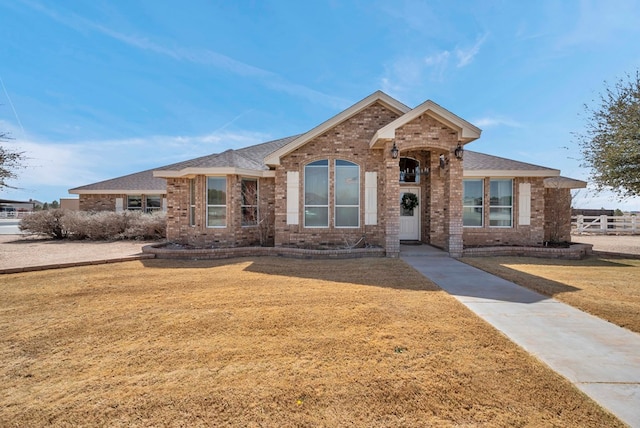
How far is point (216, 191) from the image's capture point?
11547mm

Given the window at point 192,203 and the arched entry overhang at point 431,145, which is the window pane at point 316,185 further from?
the window at point 192,203

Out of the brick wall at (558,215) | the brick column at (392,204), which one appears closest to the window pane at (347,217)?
the brick column at (392,204)

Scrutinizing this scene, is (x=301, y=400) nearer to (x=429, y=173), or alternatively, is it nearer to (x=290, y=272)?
(x=290, y=272)

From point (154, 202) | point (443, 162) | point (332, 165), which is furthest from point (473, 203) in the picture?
point (154, 202)

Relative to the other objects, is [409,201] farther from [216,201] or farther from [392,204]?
[216,201]

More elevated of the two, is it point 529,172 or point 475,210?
point 529,172

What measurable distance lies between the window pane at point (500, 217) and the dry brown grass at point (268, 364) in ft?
26.4

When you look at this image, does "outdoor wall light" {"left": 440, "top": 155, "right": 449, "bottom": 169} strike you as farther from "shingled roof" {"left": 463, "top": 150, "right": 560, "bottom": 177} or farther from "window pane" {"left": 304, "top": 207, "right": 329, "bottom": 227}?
"window pane" {"left": 304, "top": 207, "right": 329, "bottom": 227}

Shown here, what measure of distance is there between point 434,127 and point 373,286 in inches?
246

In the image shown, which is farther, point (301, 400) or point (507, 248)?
point (507, 248)

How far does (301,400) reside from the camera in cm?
254

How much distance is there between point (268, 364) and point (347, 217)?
8342mm

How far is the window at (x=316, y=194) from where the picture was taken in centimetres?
1112

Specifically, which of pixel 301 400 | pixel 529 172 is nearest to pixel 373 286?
pixel 301 400
